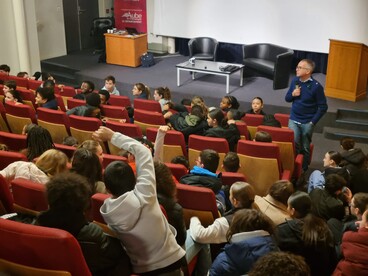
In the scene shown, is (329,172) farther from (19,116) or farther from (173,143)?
(19,116)

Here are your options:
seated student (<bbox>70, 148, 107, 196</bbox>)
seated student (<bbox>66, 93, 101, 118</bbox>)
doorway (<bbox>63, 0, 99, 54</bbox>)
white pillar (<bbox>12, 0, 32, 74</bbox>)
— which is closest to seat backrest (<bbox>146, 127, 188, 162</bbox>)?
seated student (<bbox>66, 93, 101, 118</bbox>)

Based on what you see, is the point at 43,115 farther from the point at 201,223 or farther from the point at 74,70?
the point at 74,70

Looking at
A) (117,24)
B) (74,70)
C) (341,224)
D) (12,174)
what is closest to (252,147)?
(341,224)

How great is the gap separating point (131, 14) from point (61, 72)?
7.74 feet

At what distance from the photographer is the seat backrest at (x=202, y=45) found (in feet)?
33.4

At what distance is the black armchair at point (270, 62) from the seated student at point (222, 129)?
3.72 m

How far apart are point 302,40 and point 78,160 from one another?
7.33 m

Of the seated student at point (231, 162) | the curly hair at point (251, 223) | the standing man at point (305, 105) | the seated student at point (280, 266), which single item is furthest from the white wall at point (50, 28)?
the seated student at point (280, 266)

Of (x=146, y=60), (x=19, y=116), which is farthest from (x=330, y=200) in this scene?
(x=146, y=60)

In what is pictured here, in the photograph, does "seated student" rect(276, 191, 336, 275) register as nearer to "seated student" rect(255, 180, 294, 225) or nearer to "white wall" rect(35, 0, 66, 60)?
"seated student" rect(255, 180, 294, 225)

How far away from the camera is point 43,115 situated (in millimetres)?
5551

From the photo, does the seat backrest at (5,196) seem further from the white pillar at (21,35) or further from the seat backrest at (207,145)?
the white pillar at (21,35)

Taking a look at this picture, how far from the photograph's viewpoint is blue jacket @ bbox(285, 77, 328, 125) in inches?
221

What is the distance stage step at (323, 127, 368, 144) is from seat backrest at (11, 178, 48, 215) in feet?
18.0
